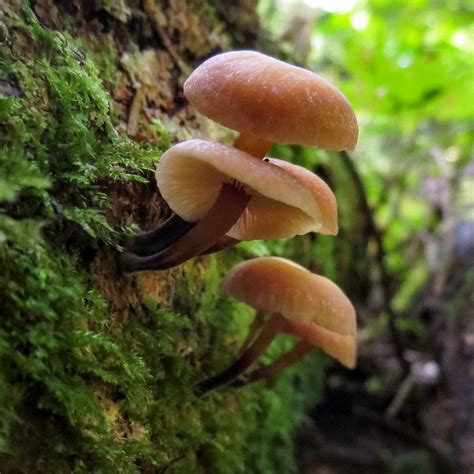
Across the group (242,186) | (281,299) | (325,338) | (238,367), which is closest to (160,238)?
(242,186)

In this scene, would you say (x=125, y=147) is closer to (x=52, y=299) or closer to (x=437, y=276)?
(x=52, y=299)

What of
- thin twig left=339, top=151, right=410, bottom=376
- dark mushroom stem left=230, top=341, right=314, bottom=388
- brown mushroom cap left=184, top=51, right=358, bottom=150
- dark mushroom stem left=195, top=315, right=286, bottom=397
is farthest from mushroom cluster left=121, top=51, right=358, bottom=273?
thin twig left=339, top=151, right=410, bottom=376

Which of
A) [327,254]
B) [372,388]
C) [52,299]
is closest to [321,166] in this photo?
[327,254]

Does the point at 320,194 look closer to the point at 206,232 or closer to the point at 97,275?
the point at 206,232

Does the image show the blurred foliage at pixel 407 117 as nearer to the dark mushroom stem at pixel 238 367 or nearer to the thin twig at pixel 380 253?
the thin twig at pixel 380 253

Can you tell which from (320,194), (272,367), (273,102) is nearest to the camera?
(273,102)

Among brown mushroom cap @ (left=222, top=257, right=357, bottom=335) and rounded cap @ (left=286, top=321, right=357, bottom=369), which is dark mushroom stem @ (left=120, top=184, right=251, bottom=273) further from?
rounded cap @ (left=286, top=321, right=357, bottom=369)

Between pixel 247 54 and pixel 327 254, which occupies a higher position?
pixel 247 54
